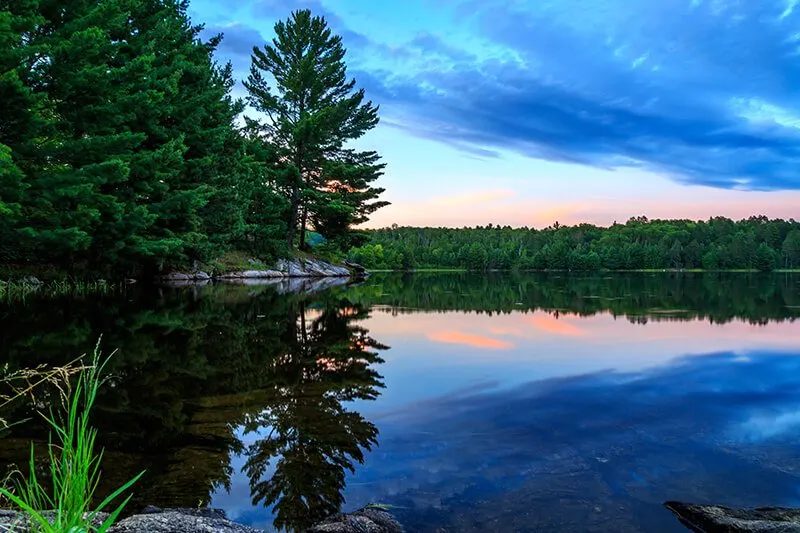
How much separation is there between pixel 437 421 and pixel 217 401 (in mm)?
2502

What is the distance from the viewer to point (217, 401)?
5.88m

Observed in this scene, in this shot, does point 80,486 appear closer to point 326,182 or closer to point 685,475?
point 685,475

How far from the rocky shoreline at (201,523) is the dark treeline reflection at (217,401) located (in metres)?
0.27

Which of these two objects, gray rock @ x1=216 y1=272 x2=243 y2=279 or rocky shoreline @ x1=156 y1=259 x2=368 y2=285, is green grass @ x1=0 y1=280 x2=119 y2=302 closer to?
rocky shoreline @ x1=156 y1=259 x2=368 y2=285

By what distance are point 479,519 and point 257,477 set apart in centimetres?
171

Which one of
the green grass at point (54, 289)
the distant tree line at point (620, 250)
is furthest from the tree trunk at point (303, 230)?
the distant tree line at point (620, 250)

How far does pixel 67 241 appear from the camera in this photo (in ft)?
53.1

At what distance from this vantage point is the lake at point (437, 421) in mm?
3666

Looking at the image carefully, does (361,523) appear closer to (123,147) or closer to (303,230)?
(123,147)

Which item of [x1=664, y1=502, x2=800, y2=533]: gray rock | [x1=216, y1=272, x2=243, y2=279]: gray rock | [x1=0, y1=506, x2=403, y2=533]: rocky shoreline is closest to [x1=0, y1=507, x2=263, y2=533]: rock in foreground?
[x1=0, y1=506, x2=403, y2=533]: rocky shoreline

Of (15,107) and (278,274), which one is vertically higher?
(15,107)

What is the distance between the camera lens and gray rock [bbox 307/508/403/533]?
308cm

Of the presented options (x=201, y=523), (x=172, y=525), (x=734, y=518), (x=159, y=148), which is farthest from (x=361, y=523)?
(x=159, y=148)

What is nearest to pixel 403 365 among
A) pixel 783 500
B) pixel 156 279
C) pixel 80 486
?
pixel 783 500
